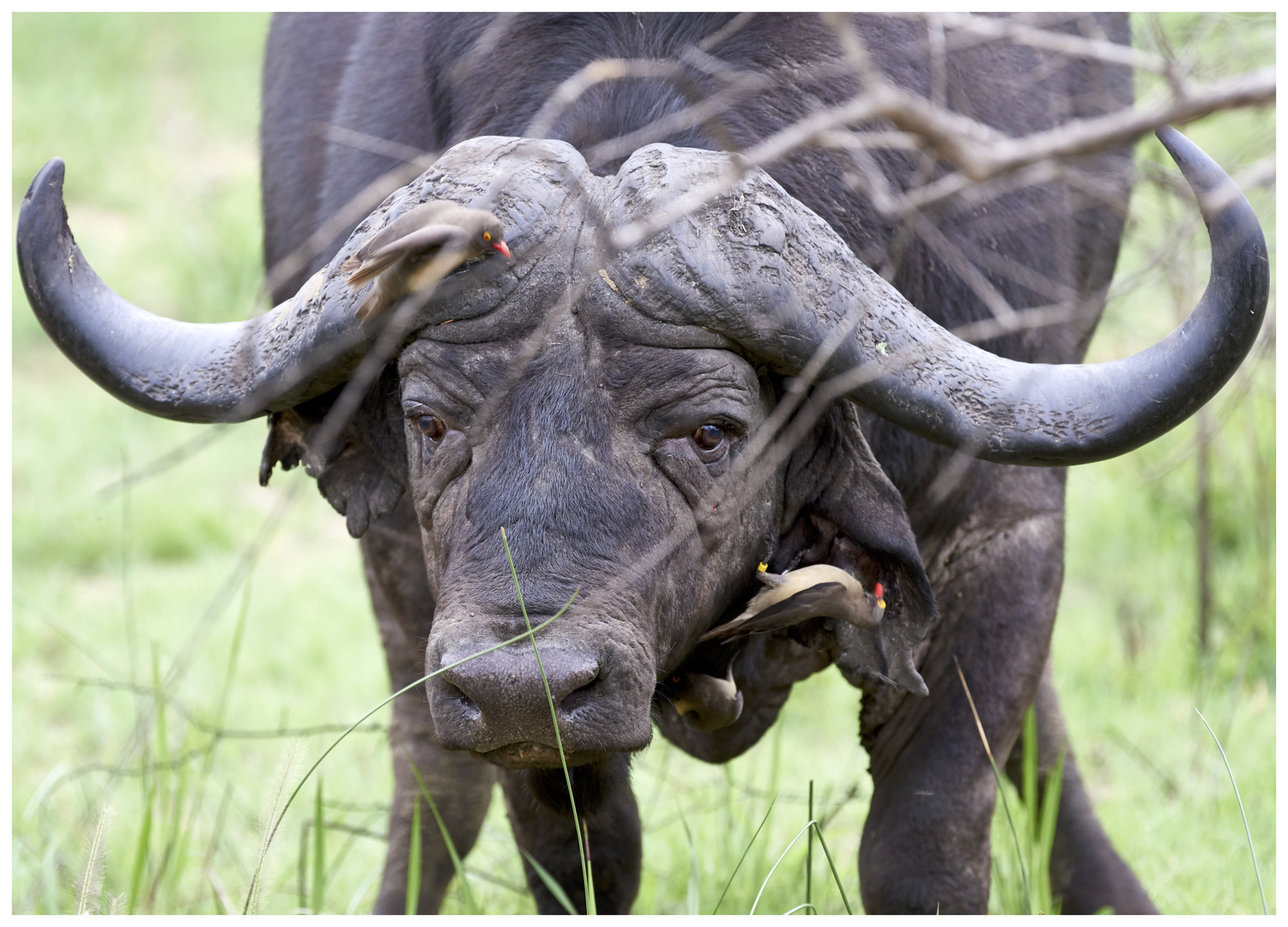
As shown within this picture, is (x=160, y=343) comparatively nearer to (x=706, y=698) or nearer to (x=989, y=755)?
(x=706, y=698)

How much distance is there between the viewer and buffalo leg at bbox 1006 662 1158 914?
12.4 feet

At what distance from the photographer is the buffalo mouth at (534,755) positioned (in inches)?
87.3

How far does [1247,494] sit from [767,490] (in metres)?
3.79

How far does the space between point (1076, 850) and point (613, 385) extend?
2.30m

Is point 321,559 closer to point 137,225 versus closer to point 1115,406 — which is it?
point 137,225

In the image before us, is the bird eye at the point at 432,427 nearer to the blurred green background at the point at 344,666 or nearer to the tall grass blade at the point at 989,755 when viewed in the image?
the blurred green background at the point at 344,666

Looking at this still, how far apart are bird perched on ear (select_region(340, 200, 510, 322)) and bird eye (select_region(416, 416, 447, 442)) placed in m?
0.23

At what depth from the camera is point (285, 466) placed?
2.81 meters

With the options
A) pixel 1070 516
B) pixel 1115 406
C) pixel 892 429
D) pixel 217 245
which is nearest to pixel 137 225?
pixel 217 245

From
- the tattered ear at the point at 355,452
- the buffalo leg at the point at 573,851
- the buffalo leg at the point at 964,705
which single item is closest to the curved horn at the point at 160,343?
the tattered ear at the point at 355,452

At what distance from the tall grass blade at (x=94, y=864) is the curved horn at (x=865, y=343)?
1.31 m

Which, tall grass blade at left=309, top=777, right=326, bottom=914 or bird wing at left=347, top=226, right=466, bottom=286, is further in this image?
tall grass blade at left=309, top=777, right=326, bottom=914

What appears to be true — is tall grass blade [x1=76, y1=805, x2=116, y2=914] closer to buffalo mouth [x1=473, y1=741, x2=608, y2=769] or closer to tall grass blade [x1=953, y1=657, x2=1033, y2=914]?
buffalo mouth [x1=473, y1=741, x2=608, y2=769]

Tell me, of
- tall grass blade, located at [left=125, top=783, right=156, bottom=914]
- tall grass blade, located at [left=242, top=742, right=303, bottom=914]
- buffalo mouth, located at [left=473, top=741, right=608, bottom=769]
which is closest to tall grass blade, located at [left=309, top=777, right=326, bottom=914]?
tall grass blade, located at [left=242, top=742, right=303, bottom=914]
